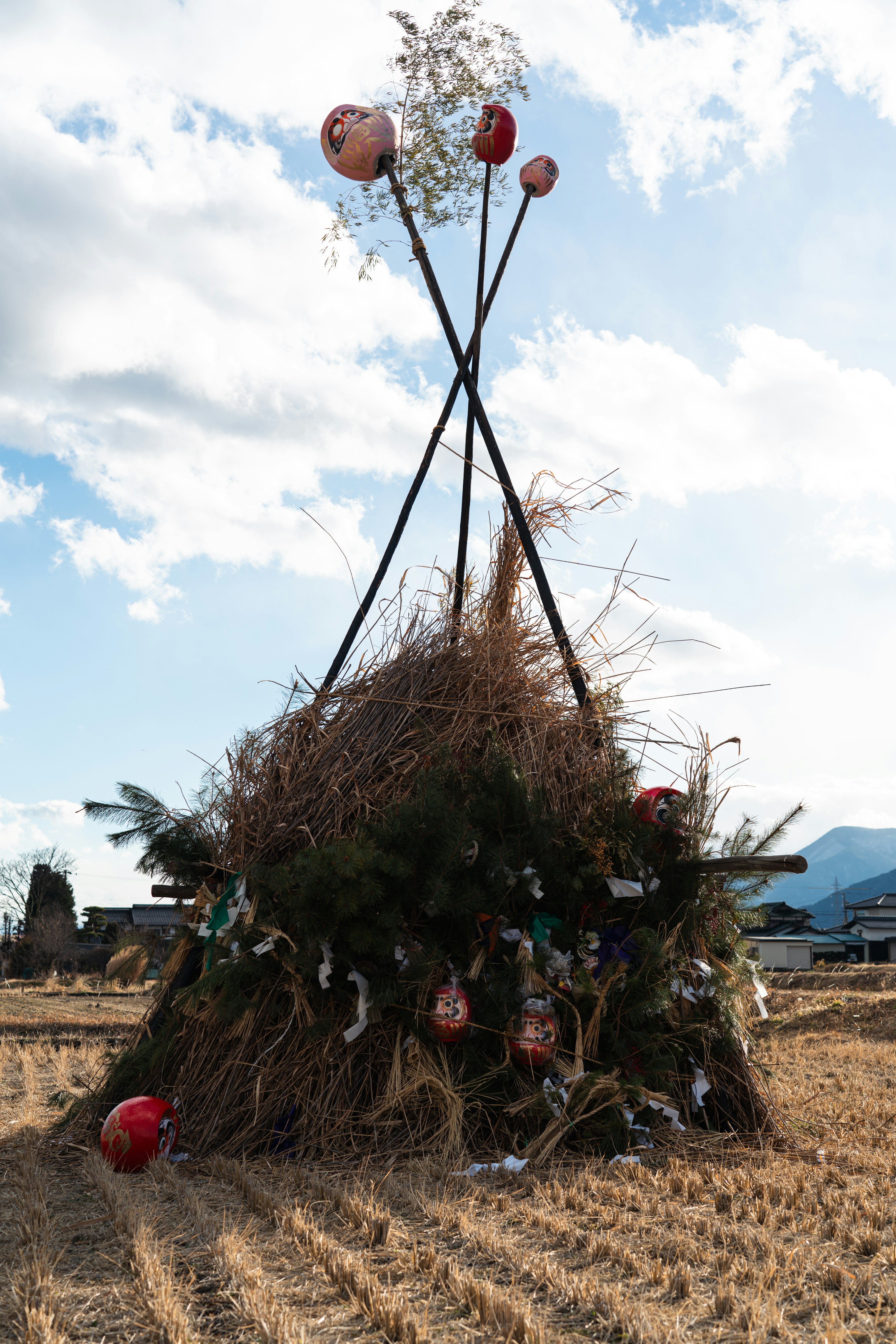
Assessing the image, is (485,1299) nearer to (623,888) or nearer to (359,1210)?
(359,1210)

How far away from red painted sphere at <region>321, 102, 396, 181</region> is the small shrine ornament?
18.8ft

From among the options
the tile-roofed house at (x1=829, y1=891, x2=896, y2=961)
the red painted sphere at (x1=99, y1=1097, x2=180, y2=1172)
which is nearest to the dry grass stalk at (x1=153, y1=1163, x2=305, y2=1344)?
the red painted sphere at (x1=99, y1=1097, x2=180, y2=1172)

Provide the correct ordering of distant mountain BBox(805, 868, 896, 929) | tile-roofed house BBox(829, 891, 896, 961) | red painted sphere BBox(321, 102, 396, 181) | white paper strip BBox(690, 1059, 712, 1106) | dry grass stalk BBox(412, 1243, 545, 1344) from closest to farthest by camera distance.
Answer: dry grass stalk BBox(412, 1243, 545, 1344), white paper strip BBox(690, 1059, 712, 1106), red painted sphere BBox(321, 102, 396, 181), tile-roofed house BBox(829, 891, 896, 961), distant mountain BBox(805, 868, 896, 929)

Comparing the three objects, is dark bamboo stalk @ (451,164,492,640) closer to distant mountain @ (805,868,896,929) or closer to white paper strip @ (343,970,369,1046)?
white paper strip @ (343,970,369,1046)

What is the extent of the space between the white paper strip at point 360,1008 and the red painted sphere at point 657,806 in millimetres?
1672

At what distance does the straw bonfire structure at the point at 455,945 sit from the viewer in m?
4.42

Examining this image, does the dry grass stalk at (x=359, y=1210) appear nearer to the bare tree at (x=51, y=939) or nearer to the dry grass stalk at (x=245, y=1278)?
the dry grass stalk at (x=245, y=1278)

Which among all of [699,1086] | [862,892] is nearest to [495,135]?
[699,1086]

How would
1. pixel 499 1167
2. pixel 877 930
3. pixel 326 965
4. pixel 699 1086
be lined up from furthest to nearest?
1. pixel 877 930
2. pixel 699 1086
3. pixel 326 965
4. pixel 499 1167

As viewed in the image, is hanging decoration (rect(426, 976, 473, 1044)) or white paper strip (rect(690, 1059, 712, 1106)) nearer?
hanging decoration (rect(426, 976, 473, 1044))

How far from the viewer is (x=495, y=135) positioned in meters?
6.76

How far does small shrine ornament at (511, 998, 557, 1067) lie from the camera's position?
446 centimetres

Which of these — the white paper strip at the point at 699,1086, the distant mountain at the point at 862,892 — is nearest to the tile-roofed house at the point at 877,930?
the white paper strip at the point at 699,1086

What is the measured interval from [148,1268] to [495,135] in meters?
7.01
